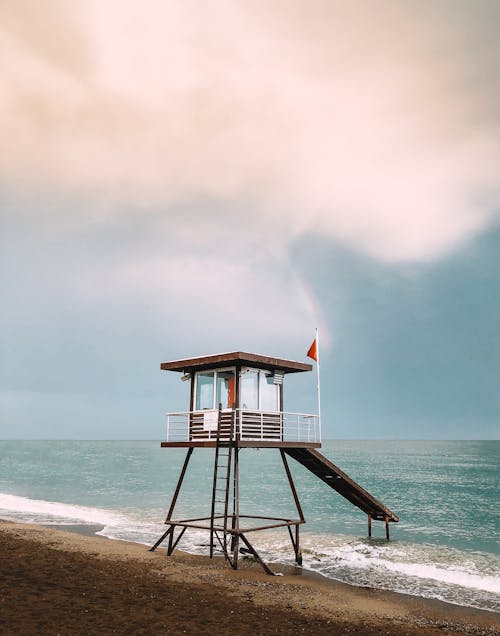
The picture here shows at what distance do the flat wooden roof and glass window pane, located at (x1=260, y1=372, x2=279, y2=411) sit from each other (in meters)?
0.43

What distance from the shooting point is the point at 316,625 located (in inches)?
538

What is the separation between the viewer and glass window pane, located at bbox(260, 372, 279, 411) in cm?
2156

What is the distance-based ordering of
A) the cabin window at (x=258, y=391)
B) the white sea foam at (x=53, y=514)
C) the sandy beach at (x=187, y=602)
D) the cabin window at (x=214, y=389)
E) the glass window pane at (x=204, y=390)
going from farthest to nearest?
the white sea foam at (x=53, y=514) < the glass window pane at (x=204, y=390) < the cabin window at (x=214, y=389) < the cabin window at (x=258, y=391) < the sandy beach at (x=187, y=602)

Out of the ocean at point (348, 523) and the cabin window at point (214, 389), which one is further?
the ocean at point (348, 523)

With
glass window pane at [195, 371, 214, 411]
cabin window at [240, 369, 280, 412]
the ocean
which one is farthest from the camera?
the ocean

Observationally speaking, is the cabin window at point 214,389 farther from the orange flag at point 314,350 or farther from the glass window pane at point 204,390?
the orange flag at point 314,350

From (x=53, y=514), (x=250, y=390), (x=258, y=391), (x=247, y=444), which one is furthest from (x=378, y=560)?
(x=53, y=514)

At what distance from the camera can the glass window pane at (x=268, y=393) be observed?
70.7 ft

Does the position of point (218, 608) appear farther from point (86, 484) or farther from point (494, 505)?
point (86, 484)

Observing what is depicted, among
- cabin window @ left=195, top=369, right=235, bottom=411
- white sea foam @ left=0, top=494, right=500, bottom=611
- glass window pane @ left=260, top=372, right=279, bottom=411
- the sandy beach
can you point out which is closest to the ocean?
white sea foam @ left=0, top=494, right=500, bottom=611

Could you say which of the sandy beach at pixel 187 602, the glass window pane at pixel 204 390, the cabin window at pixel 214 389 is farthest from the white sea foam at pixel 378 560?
the cabin window at pixel 214 389

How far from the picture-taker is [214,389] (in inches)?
851

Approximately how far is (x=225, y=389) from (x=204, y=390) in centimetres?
98

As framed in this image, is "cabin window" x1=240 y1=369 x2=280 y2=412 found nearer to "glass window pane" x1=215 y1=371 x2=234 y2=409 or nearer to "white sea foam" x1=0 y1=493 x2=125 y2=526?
"glass window pane" x1=215 y1=371 x2=234 y2=409
